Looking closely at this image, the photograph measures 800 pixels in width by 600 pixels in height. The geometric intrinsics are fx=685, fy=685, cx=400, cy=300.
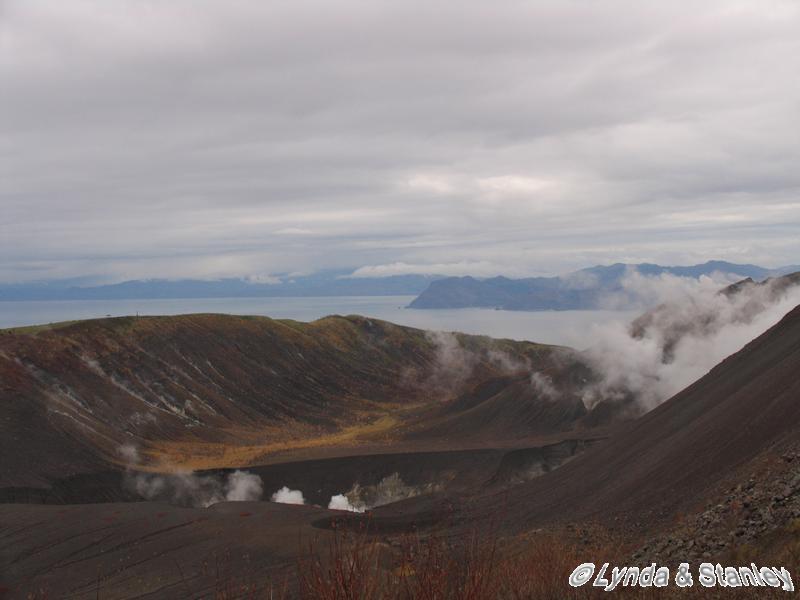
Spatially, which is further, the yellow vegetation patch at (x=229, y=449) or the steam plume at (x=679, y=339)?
the steam plume at (x=679, y=339)

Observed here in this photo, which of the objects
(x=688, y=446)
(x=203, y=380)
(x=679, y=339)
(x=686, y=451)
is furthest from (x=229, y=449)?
(x=686, y=451)

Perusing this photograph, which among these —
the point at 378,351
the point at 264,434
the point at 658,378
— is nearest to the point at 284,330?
the point at 378,351

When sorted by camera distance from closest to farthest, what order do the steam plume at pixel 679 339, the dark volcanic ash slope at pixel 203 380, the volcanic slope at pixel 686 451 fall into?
the volcanic slope at pixel 686 451 < the dark volcanic ash slope at pixel 203 380 < the steam plume at pixel 679 339

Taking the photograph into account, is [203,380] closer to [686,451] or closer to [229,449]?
[229,449]

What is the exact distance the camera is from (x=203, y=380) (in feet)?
309

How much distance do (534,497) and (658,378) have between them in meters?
41.2

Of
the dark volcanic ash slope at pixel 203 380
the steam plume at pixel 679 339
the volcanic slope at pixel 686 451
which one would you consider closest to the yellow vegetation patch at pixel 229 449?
the dark volcanic ash slope at pixel 203 380

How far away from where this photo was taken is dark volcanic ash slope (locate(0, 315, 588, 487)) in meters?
63.9

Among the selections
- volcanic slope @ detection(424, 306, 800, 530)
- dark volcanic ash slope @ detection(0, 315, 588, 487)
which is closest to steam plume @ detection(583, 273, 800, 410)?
dark volcanic ash slope @ detection(0, 315, 588, 487)

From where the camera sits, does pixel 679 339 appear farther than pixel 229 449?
Yes

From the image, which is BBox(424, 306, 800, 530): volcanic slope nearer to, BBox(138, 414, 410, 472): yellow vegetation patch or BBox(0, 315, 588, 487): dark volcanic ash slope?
BBox(138, 414, 410, 472): yellow vegetation patch

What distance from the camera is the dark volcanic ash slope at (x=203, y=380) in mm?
63938

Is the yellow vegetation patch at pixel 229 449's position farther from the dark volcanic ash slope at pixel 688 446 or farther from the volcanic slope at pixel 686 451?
the dark volcanic ash slope at pixel 688 446

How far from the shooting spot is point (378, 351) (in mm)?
135375
